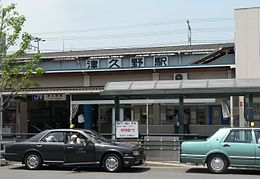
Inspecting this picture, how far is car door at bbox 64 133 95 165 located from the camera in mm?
15148

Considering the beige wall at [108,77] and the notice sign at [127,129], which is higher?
the beige wall at [108,77]

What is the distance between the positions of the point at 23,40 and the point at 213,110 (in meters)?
12.5

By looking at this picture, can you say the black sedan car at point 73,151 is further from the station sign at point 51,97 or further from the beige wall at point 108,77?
the station sign at point 51,97

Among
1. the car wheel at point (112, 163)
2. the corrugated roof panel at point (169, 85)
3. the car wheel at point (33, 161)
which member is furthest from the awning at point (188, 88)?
the car wheel at point (33, 161)

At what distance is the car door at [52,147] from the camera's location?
50.7 ft

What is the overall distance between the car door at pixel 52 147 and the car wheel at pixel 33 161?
220mm

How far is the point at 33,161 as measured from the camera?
51.6ft

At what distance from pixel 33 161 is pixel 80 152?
178cm

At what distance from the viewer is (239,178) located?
1325 cm

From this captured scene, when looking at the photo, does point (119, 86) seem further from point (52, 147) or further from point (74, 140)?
point (52, 147)

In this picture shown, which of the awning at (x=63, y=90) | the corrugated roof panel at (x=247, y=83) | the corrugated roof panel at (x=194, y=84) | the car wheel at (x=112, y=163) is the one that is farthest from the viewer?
the awning at (x=63, y=90)

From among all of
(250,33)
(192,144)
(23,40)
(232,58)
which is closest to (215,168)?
(192,144)

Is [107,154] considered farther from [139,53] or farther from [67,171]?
[139,53]

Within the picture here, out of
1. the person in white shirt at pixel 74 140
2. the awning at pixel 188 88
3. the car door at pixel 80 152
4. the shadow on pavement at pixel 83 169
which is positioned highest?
the awning at pixel 188 88
